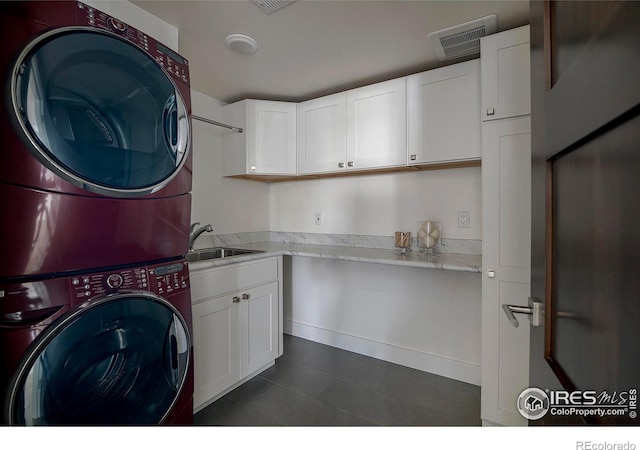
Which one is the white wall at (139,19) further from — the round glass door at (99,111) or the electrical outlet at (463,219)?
the electrical outlet at (463,219)

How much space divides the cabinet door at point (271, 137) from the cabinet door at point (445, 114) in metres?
1.05

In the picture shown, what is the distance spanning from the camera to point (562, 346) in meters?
0.56

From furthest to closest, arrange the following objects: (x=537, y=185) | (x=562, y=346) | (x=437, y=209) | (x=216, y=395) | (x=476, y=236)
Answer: (x=437, y=209) < (x=476, y=236) < (x=216, y=395) < (x=537, y=185) < (x=562, y=346)

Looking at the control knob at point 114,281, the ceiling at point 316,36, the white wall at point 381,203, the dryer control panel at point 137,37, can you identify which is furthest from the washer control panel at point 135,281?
the white wall at point 381,203

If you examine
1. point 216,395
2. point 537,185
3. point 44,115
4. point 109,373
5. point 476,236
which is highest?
point 44,115

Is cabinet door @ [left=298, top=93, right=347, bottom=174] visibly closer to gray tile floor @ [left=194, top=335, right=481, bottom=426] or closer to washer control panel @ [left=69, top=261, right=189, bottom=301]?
washer control panel @ [left=69, top=261, right=189, bottom=301]

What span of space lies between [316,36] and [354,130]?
2.31ft

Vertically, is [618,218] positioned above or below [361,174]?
below

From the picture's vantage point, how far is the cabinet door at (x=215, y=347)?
1.54m

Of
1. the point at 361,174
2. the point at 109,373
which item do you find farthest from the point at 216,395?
the point at 361,174

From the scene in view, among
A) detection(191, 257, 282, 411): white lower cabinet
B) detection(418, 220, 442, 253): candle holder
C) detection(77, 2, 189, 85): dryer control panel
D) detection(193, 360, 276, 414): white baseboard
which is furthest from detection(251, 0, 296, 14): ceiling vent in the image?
detection(193, 360, 276, 414): white baseboard

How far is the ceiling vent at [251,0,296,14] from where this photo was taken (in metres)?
1.36

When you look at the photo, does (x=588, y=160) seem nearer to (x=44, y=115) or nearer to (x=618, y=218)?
(x=618, y=218)
